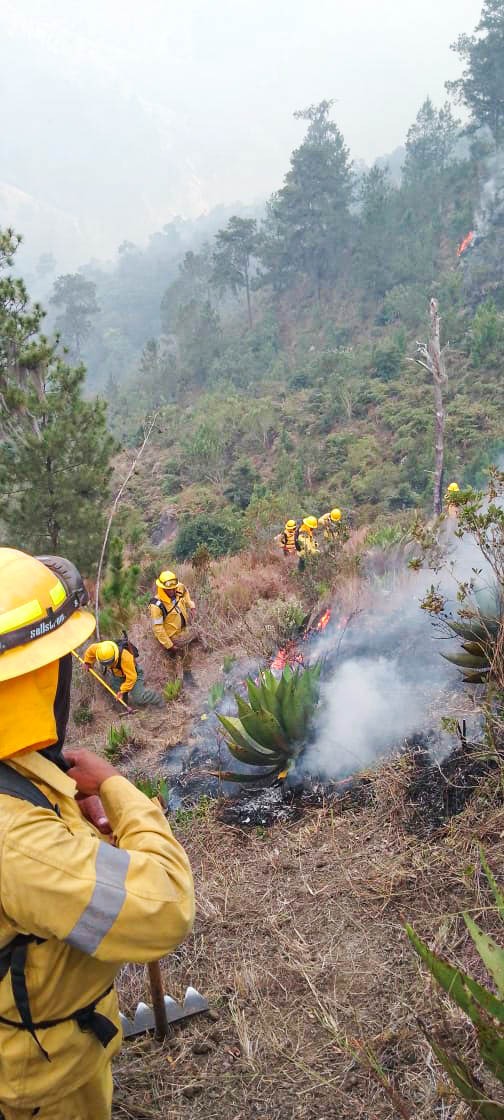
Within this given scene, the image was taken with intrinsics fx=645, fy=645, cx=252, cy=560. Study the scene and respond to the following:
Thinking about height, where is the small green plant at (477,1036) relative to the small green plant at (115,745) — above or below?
above

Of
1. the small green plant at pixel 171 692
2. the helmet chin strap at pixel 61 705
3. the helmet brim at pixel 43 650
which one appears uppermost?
the helmet brim at pixel 43 650

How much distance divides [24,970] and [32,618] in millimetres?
664

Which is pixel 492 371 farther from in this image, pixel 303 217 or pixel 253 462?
pixel 303 217

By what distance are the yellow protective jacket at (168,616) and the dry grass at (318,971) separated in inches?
146

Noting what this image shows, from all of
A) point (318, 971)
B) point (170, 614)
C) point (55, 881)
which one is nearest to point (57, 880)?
point (55, 881)

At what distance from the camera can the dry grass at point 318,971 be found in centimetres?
189

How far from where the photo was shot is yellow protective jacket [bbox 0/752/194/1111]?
1149 mm

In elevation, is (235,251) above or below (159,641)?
above

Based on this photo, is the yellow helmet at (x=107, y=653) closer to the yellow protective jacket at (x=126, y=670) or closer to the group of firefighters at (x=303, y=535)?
the yellow protective jacket at (x=126, y=670)

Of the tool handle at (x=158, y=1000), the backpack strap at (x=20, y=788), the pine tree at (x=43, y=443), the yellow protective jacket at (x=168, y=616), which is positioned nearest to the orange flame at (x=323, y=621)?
the yellow protective jacket at (x=168, y=616)

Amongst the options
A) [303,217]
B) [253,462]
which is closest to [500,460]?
[253,462]

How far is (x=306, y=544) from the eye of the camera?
352 inches

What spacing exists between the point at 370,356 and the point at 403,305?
4935mm

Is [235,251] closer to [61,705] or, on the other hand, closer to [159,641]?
[159,641]
